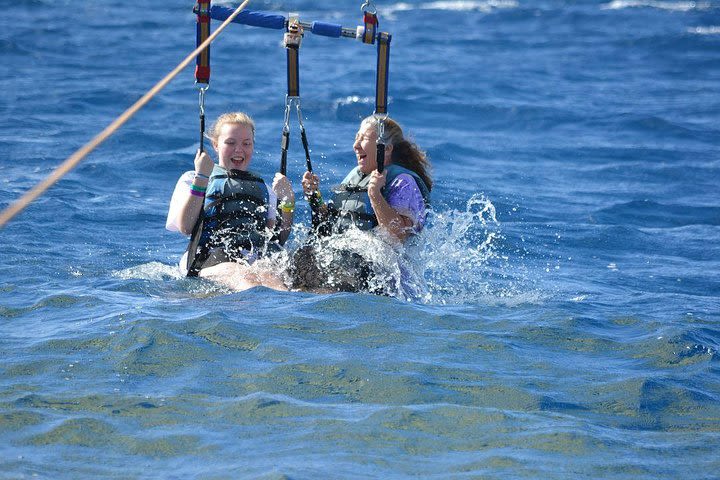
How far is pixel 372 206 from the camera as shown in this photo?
6922mm

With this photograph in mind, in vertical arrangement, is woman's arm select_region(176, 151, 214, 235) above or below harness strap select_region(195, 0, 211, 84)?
below

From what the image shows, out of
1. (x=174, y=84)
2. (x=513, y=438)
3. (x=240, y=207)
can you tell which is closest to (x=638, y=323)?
(x=513, y=438)

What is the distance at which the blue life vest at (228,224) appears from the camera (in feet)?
23.1

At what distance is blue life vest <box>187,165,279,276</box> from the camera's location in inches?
277

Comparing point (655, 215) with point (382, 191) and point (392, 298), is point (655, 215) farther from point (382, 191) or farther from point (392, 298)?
point (392, 298)

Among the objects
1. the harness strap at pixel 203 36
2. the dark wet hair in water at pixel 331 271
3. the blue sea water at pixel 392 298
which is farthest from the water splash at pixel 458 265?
the harness strap at pixel 203 36

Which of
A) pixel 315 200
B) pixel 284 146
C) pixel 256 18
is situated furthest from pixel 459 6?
pixel 284 146

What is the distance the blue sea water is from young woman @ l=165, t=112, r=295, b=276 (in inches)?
12.6

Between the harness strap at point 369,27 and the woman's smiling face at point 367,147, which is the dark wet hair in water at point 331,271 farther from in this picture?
the harness strap at point 369,27

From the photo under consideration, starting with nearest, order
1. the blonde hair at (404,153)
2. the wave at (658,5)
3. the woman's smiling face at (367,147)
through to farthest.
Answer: the woman's smiling face at (367,147), the blonde hair at (404,153), the wave at (658,5)

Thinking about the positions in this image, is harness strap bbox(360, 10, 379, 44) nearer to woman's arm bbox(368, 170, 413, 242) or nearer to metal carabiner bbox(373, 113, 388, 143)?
metal carabiner bbox(373, 113, 388, 143)

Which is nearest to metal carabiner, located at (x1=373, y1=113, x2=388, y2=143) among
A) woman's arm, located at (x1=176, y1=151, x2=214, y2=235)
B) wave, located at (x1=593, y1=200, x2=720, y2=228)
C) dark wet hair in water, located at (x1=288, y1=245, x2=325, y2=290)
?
dark wet hair in water, located at (x1=288, y1=245, x2=325, y2=290)

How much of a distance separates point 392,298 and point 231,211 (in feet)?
4.50

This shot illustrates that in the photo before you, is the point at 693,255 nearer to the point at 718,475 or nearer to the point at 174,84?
the point at 718,475
